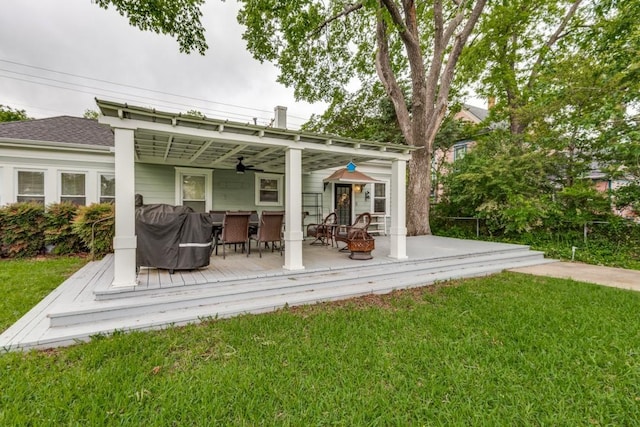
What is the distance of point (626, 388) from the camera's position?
2197mm

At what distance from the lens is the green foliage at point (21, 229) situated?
21.8ft

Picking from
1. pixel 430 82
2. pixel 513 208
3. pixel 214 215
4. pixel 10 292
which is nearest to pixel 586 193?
pixel 513 208

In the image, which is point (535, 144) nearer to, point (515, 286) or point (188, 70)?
point (515, 286)

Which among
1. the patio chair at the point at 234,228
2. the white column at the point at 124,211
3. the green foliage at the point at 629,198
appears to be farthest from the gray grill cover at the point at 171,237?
the green foliage at the point at 629,198

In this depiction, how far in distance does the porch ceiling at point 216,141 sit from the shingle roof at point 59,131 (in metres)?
2.54

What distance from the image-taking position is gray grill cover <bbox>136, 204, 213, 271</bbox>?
425 centimetres

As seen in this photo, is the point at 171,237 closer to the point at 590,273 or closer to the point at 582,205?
the point at 590,273

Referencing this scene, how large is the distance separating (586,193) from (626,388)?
737cm

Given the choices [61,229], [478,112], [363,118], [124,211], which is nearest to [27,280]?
[61,229]

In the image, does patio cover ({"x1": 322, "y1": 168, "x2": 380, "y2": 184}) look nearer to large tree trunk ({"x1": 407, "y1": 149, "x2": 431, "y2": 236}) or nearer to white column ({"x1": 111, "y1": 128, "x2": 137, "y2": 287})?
large tree trunk ({"x1": 407, "y1": 149, "x2": 431, "y2": 236})

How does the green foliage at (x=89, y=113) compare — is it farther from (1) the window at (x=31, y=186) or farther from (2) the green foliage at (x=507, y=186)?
(2) the green foliage at (x=507, y=186)

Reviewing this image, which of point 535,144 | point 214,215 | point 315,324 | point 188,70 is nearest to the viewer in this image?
point 315,324

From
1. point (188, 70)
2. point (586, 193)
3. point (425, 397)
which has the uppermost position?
point (188, 70)

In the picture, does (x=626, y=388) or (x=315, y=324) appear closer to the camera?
(x=626, y=388)
